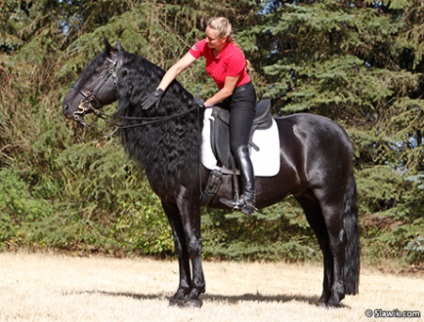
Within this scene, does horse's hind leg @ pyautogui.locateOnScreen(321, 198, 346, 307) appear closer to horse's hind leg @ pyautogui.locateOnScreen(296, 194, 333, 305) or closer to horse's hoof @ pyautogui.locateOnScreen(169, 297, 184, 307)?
horse's hind leg @ pyautogui.locateOnScreen(296, 194, 333, 305)

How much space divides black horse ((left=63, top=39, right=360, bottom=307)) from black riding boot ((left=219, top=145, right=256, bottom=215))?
0.59ft

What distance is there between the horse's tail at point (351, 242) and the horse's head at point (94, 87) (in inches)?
115

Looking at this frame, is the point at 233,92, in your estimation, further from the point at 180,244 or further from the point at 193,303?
Answer: the point at 193,303

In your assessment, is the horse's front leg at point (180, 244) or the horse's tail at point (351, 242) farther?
the horse's tail at point (351, 242)

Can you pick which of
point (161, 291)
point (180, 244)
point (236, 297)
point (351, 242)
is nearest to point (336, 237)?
point (351, 242)

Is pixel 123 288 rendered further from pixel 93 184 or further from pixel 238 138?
pixel 93 184

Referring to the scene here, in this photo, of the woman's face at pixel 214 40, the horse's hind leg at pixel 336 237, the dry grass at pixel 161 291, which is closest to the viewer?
the dry grass at pixel 161 291

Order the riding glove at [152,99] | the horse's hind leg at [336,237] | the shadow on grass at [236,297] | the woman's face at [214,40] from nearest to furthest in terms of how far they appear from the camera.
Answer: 1. the woman's face at [214,40]
2. the riding glove at [152,99]
3. the horse's hind leg at [336,237]
4. the shadow on grass at [236,297]

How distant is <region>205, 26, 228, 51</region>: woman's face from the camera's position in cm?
600

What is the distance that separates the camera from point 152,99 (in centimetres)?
613

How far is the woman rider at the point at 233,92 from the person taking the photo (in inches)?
242

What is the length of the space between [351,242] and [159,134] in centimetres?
257

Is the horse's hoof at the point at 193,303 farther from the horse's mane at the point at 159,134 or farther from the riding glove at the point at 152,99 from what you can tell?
the riding glove at the point at 152,99

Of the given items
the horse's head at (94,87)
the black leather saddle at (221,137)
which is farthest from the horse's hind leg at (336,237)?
the horse's head at (94,87)
